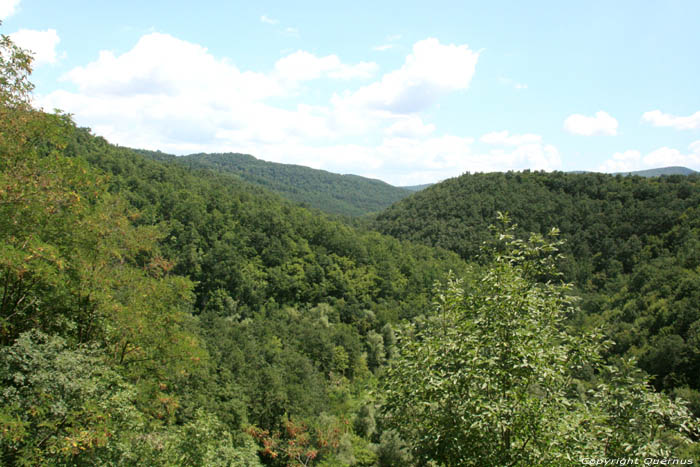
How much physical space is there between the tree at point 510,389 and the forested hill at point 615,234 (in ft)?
124

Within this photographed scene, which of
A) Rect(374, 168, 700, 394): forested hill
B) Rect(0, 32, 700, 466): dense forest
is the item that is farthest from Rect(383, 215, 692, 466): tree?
Rect(374, 168, 700, 394): forested hill

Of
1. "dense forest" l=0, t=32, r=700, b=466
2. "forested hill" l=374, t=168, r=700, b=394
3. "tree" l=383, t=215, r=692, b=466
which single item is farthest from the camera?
"forested hill" l=374, t=168, r=700, b=394

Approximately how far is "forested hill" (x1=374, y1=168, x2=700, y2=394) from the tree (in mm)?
37800

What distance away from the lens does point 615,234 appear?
292ft

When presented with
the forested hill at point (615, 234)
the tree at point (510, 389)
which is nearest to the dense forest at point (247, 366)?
Result: the tree at point (510, 389)

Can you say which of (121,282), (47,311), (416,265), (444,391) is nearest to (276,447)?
(121,282)

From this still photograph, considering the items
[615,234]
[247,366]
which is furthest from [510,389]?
[615,234]

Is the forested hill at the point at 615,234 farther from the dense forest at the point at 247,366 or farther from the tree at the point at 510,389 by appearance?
the tree at the point at 510,389

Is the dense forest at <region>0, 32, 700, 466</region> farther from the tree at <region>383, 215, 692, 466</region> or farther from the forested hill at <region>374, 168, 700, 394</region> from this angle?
the forested hill at <region>374, 168, 700, 394</region>

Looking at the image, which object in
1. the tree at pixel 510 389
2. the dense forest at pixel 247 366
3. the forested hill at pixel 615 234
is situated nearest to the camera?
the tree at pixel 510 389

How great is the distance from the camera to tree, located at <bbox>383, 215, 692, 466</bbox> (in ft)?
18.0

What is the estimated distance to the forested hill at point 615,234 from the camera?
4831 cm

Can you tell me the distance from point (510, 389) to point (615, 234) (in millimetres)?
101604

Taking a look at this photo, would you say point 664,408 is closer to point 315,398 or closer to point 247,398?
point 247,398
